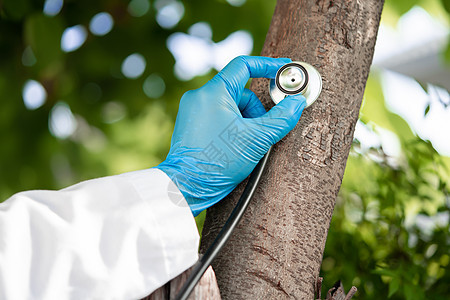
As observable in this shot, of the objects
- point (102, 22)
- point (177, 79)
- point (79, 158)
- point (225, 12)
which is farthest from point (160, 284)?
point (79, 158)

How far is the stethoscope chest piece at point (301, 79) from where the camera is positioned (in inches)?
23.9

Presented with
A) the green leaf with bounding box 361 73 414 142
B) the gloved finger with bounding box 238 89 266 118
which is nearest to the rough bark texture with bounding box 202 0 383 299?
the gloved finger with bounding box 238 89 266 118

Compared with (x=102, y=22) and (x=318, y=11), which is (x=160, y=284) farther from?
(x=102, y=22)

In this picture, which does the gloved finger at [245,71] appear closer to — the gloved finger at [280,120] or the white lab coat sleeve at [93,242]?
the gloved finger at [280,120]

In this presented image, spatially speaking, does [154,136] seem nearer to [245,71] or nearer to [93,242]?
[245,71]

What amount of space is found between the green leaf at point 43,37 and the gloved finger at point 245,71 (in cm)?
81

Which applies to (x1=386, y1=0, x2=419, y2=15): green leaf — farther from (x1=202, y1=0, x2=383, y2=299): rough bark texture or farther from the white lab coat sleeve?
the white lab coat sleeve

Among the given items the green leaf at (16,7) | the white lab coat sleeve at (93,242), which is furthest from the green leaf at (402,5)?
the green leaf at (16,7)

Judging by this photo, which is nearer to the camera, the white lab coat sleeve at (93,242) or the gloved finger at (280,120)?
the white lab coat sleeve at (93,242)

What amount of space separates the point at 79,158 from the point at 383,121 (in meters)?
1.51

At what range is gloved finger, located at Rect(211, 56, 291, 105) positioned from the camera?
2.06 feet

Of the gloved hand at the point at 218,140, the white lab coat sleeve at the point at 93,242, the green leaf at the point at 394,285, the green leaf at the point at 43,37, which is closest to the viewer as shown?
the white lab coat sleeve at the point at 93,242

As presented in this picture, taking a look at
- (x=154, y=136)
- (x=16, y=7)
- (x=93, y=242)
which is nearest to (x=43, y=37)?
(x=16, y=7)

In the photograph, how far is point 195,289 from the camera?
499 millimetres
